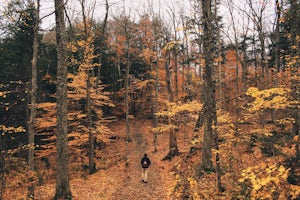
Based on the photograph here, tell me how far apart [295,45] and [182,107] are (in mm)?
5919

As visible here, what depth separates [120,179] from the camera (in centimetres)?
1314

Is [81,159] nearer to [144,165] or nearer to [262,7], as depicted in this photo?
[144,165]

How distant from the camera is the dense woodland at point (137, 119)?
6.92m

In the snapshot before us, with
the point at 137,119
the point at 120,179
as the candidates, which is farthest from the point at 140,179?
the point at 137,119

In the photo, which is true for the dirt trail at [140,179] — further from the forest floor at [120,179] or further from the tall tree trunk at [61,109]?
the tall tree trunk at [61,109]

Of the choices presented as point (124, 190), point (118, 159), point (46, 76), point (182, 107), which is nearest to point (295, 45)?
point (182, 107)

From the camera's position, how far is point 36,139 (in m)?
19.1

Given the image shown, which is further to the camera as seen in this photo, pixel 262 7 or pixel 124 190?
pixel 262 7

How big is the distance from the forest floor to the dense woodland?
0.08m

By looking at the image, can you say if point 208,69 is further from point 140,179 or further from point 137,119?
point 137,119

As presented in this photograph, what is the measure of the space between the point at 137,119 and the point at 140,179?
1757cm

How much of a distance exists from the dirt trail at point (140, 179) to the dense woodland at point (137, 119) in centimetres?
8

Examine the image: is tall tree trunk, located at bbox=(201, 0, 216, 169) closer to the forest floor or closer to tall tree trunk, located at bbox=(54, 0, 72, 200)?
the forest floor

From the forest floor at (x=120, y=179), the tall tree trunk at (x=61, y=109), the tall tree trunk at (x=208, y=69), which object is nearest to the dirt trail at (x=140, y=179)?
the forest floor at (x=120, y=179)
